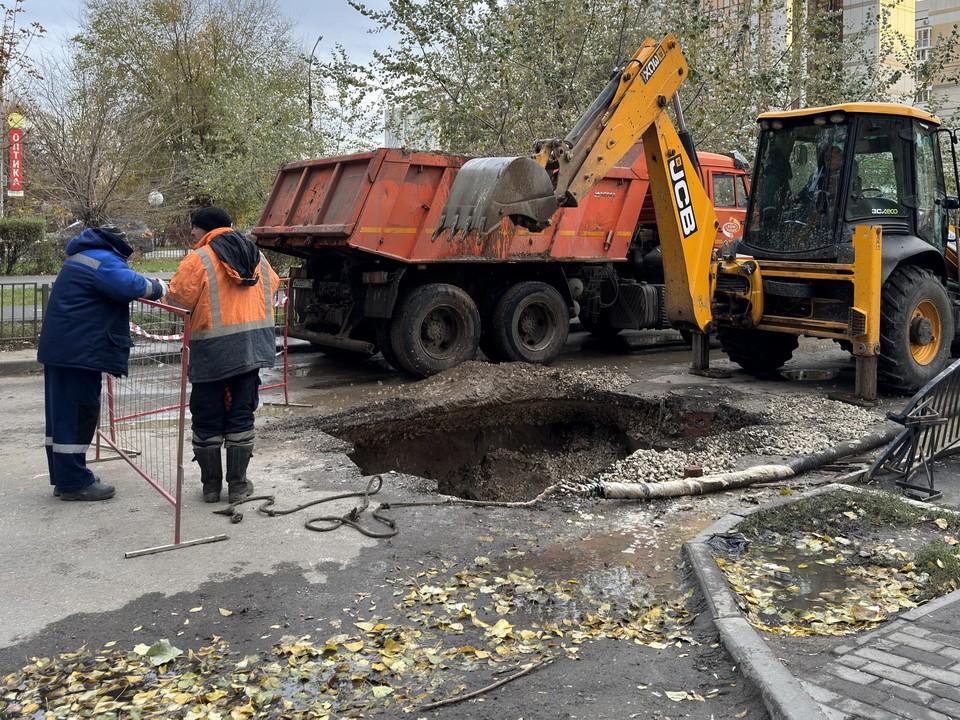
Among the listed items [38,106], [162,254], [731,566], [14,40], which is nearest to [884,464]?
[731,566]

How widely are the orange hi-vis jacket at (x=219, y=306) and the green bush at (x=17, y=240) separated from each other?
17.9m

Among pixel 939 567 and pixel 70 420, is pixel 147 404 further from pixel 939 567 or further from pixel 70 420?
pixel 939 567

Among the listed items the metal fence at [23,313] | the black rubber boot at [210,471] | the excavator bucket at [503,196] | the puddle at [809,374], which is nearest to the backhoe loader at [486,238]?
the excavator bucket at [503,196]

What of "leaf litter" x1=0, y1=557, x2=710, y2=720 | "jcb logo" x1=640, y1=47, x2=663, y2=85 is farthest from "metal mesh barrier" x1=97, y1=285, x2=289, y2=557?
"jcb logo" x1=640, y1=47, x2=663, y2=85

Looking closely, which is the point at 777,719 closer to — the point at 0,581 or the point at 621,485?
the point at 621,485

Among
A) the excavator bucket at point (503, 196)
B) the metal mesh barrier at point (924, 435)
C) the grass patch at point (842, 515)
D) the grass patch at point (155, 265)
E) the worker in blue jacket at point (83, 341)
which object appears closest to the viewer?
the grass patch at point (842, 515)

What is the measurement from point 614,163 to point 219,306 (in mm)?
4719

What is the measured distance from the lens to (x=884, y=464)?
250 inches

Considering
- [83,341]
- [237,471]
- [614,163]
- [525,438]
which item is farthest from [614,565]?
[614,163]

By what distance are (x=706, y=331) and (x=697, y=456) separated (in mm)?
3453

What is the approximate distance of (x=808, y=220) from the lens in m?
9.59

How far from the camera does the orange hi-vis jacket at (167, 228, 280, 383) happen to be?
5.59m

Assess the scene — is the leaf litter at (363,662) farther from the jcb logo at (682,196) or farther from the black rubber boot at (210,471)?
the jcb logo at (682,196)

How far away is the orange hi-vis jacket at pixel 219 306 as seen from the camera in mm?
5594
